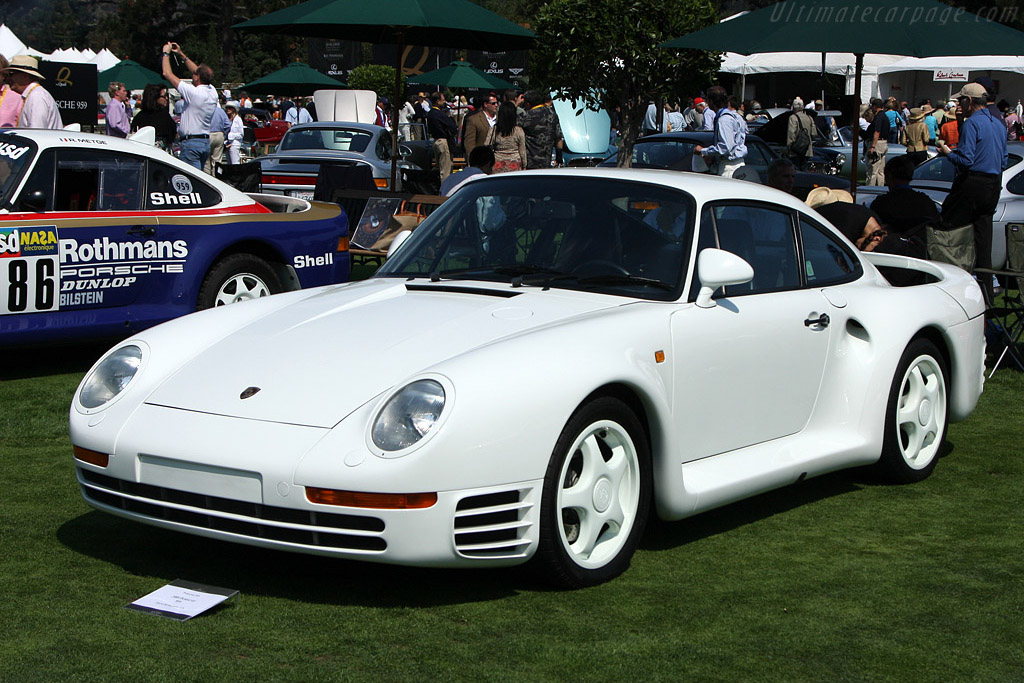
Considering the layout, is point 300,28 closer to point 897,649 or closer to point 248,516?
point 248,516

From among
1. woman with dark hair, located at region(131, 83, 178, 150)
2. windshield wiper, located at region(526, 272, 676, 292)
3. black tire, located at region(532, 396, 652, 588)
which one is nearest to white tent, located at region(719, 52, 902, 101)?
woman with dark hair, located at region(131, 83, 178, 150)

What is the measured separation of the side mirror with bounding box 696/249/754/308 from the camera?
4648mm

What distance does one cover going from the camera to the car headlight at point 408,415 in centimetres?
382

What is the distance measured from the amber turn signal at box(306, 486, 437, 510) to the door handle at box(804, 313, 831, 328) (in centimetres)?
209

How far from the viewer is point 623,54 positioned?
17250 millimetres

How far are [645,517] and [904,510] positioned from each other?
1.58m

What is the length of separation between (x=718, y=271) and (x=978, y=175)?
6897 mm

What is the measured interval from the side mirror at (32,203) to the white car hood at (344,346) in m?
3.37

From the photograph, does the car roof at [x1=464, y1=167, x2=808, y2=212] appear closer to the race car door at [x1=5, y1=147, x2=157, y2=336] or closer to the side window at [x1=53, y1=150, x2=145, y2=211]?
the race car door at [x1=5, y1=147, x2=157, y2=336]

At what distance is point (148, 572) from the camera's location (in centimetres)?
436

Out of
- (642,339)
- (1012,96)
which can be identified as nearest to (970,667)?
(642,339)

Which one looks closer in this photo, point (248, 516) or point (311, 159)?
point (248, 516)

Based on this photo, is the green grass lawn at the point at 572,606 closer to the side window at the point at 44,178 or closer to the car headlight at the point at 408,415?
the car headlight at the point at 408,415

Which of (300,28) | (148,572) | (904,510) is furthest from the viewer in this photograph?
(300,28)
